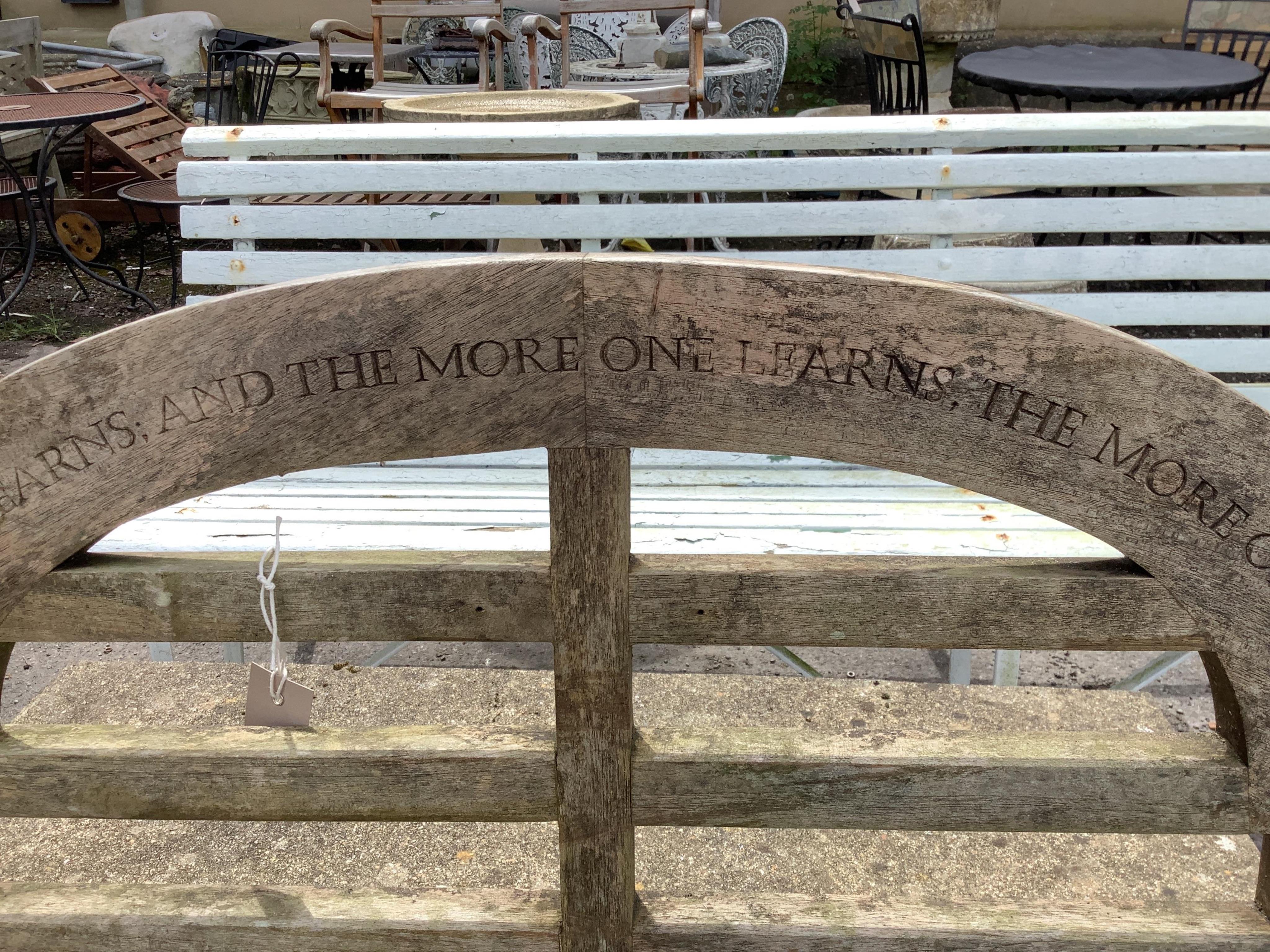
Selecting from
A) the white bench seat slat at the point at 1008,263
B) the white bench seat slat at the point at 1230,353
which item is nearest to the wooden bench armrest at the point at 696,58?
the white bench seat slat at the point at 1008,263

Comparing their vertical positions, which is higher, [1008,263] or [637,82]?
[637,82]

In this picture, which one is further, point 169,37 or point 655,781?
point 169,37

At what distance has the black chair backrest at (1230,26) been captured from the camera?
5664 millimetres

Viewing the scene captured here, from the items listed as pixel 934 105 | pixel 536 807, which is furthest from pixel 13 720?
pixel 934 105

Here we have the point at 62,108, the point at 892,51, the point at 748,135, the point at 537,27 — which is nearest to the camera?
the point at 748,135

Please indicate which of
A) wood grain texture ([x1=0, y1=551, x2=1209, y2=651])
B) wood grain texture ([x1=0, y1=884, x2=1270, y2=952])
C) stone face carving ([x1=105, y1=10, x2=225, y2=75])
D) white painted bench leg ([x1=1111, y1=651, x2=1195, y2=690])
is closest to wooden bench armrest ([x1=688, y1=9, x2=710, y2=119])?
white painted bench leg ([x1=1111, y1=651, x2=1195, y2=690])

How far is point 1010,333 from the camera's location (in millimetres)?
981

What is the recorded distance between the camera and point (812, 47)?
29.0 feet

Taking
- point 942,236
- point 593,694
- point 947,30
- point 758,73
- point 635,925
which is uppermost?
point 947,30

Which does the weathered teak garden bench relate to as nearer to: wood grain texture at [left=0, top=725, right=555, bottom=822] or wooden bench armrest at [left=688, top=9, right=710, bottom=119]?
wood grain texture at [left=0, top=725, right=555, bottom=822]

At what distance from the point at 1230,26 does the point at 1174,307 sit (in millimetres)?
4515

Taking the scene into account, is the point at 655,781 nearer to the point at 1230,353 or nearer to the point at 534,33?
the point at 1230,353

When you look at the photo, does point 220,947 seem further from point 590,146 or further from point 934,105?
point 934,105

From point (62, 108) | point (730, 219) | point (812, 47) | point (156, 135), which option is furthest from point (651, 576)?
point (812, 47)
